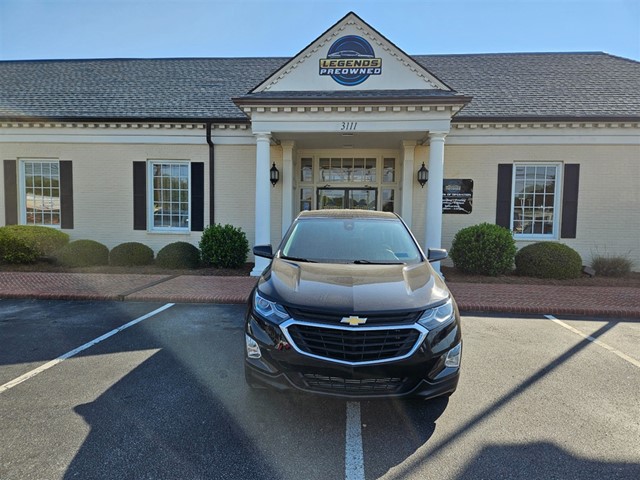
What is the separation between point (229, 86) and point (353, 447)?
488 inches

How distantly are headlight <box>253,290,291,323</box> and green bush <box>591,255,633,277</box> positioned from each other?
10.4 meters

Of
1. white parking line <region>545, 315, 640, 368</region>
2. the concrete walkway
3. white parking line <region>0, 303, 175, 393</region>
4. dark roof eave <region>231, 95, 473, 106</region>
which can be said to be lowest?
white parking line <region>0, 303, 175, 393</region>

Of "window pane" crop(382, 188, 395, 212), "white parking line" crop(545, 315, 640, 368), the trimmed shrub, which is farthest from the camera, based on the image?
"window pane" crop(382, 188, 395, 212)

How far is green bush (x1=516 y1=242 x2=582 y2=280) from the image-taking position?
29.8 ft

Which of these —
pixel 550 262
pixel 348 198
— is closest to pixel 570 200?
pixel 550 262

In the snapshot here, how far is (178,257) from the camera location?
991 cm

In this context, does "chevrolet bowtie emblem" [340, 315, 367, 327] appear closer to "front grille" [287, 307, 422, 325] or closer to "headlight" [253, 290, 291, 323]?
"front grille" [287, 307, 422, 325]

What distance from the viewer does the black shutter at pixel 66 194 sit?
441 inches

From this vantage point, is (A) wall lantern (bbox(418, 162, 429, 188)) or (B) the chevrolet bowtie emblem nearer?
(B) the chevrolet bowtie emblem

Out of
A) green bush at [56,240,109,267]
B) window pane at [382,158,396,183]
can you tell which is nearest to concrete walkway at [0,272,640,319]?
green bush at [56,240,109,267]

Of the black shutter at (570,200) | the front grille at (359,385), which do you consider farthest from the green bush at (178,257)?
the black shutter at (570,200)

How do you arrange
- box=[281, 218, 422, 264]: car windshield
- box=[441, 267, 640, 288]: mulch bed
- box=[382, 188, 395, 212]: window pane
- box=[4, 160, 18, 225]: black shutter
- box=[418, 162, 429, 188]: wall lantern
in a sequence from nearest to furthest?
1. box=[281, 218, 422, 264]: car windshield
2. box=[441, 267, 640, 288]: mulch bed
3. box=[418, 162, 429, 188]: wall lantern
4. box=[4, 160, 18, 225]: black shutter
5. box=[382, 188, 395, 212]: window pane

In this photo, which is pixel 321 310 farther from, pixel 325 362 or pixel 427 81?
pixel 427 81

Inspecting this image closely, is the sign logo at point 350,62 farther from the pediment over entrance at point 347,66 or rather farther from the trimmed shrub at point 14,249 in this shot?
the trimmed shrub at point 14,249
